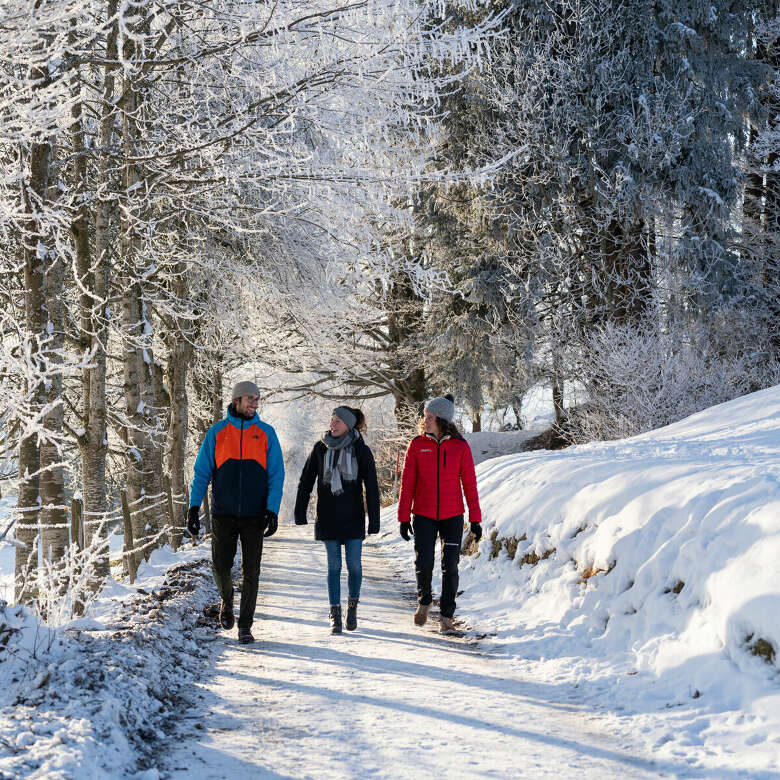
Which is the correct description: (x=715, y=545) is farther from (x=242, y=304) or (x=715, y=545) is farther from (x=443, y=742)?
(x=242, y=304)

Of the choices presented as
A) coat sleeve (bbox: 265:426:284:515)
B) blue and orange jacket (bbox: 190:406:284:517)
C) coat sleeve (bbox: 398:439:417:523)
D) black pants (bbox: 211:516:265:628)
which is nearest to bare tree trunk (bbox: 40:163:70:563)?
blue and orange jacket (bbox: 190:406:284:517)

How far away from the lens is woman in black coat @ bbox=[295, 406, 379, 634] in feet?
22.5

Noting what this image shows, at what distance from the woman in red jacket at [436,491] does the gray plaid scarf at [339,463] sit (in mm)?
553

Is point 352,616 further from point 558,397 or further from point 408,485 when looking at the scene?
point 558,397

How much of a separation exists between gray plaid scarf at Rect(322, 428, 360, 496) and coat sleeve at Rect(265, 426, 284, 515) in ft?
1.51

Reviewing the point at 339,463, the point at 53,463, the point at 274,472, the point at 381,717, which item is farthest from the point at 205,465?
Answer: the point at 53,463

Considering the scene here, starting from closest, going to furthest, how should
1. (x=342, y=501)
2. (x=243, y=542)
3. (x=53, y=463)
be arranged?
(x=243, y=542) → (x=342, y=501) → (x=53, y=463)

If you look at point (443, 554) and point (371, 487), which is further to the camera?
point (443, 554)

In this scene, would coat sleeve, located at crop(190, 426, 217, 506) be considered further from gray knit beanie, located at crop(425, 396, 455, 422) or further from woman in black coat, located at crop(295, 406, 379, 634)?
gray knit beanie, located at crop(425, 396, 455, 422)

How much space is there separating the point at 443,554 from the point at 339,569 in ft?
3.14

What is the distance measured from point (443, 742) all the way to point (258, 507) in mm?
3039

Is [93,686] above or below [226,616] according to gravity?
above

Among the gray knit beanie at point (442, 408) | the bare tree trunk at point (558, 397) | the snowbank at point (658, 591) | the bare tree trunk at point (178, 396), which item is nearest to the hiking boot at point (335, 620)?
the snowbank at point (658, 591)

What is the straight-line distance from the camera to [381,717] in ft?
14.1
